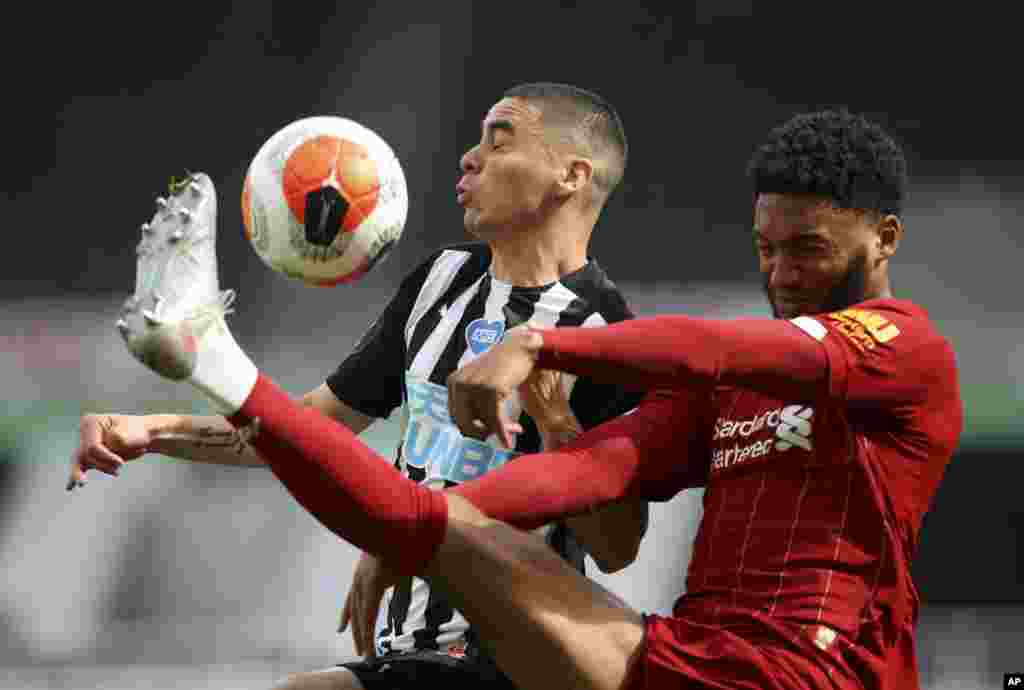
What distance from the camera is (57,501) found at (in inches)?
266

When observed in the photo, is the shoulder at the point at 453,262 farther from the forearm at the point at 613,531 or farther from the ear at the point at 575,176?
the forearm at the point at 613,531

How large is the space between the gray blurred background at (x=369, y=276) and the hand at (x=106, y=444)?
3.03m

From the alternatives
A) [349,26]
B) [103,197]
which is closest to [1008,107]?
[349,26]

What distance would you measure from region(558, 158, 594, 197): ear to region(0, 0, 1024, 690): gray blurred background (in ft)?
8.65

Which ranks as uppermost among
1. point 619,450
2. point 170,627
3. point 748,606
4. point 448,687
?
point 619,450

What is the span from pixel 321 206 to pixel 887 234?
1.14 meters

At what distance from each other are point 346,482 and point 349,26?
483cm

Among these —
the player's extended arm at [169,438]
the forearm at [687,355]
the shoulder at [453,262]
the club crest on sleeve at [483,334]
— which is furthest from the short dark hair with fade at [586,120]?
the forearm at [687,355]

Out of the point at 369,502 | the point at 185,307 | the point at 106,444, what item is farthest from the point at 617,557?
the point at 185,307

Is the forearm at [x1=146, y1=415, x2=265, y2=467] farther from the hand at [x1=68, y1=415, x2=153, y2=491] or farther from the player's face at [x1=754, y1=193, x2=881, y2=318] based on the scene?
the player's face at [x1=754, y1=193, x2=881, y2=318]

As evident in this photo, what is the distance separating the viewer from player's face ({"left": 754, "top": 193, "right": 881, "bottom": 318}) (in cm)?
330

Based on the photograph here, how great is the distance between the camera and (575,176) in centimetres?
405

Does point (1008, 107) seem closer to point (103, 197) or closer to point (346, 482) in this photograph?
point (103, 197)

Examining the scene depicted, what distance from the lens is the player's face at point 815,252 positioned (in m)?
3.30
